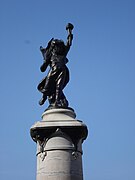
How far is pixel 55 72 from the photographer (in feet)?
42.9

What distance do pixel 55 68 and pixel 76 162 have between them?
3.77m

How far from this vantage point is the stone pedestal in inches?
429

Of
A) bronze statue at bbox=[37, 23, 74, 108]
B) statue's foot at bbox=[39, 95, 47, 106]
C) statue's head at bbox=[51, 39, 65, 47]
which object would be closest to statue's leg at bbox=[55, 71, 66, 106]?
bronze statue at bbox=[37, 23, 74, 108]

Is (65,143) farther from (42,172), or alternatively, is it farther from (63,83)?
(63,83)

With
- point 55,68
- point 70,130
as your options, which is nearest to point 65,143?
point 70,130

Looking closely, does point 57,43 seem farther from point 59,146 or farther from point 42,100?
point 59,146

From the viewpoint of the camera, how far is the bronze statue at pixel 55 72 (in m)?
12.9

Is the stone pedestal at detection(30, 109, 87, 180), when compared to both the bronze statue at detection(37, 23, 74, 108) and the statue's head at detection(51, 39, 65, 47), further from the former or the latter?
the statue's head at detection(51, 39, 65, 47)

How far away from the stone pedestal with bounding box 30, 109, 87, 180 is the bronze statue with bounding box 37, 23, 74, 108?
1170 millimetres

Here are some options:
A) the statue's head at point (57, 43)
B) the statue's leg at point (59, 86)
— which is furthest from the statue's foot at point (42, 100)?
the statue's head at point (57, 43)

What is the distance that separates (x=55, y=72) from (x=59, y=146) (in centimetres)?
311

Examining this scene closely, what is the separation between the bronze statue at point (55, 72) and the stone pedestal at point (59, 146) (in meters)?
1.17

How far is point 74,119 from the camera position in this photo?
38.6 ft

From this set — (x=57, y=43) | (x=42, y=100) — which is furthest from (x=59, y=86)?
(x=57, y=43)
